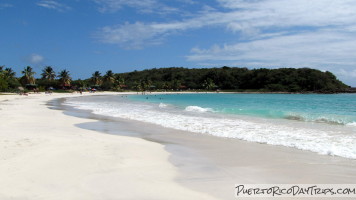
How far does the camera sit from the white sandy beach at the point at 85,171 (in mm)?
5004

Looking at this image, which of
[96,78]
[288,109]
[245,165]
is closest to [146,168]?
[245,165]

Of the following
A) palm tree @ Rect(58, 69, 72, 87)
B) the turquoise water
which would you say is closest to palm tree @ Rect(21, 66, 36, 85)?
palm tree @ Rect(58, 69, 72, 87)

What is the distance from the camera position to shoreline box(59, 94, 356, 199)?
5812 millimetres

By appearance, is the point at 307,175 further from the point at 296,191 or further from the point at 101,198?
the point at 101,198

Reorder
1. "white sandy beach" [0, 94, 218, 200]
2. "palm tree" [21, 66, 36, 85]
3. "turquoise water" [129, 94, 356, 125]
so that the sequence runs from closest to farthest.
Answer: "white sandy beach" [0, 94, 218, 200]
"turquoise water" [129, 94, 356, 125]
"palm tree" [21, 66, 36, 85]

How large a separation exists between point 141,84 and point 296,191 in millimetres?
124416

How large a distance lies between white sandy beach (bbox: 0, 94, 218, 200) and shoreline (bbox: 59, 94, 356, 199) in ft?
1.49

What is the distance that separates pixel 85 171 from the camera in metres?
6.24

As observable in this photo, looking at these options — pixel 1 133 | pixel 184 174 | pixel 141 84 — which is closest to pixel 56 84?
pixel 141 84

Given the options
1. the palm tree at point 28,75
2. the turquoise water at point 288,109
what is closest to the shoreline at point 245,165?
the turquoise water at point 288,109

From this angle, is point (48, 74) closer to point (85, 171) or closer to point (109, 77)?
point (109, 77)

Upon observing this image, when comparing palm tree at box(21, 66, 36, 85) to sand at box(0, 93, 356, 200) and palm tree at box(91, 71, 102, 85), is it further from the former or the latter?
sand at box(0, 93, 356, 200)

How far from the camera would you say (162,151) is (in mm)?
8758

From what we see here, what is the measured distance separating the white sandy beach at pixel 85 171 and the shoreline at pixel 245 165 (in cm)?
45
